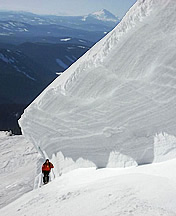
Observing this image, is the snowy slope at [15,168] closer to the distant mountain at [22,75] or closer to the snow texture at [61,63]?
the distant mountain at [22,75]

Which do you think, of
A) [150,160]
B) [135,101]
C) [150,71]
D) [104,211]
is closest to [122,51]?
[150,71]

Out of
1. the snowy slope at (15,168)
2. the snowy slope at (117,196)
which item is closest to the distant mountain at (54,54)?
the snowy slope at (15,168)

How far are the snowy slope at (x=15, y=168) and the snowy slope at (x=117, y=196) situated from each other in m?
3.93

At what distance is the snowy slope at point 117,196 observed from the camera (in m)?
4.75

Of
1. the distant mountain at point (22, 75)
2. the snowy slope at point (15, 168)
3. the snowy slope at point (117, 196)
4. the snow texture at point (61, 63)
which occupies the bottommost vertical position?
the snowy slope at point (117, 196)

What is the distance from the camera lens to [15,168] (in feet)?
44.5

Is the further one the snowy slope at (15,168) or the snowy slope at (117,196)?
the snowy slope at (15,168)

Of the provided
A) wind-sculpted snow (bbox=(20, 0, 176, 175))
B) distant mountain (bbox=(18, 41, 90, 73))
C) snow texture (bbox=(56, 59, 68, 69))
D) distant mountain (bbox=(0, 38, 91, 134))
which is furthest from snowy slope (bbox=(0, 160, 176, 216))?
snow texture (bbox=(56, 59, 68, 69))

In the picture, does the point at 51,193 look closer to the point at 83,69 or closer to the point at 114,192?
the point at 114,192

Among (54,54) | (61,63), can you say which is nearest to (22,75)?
(61,63)

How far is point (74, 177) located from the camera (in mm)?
7879

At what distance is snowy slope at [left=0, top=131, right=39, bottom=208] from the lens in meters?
10.9

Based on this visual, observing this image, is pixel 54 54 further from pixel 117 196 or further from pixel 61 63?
pixel 117 196

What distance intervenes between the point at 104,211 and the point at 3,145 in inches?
513
